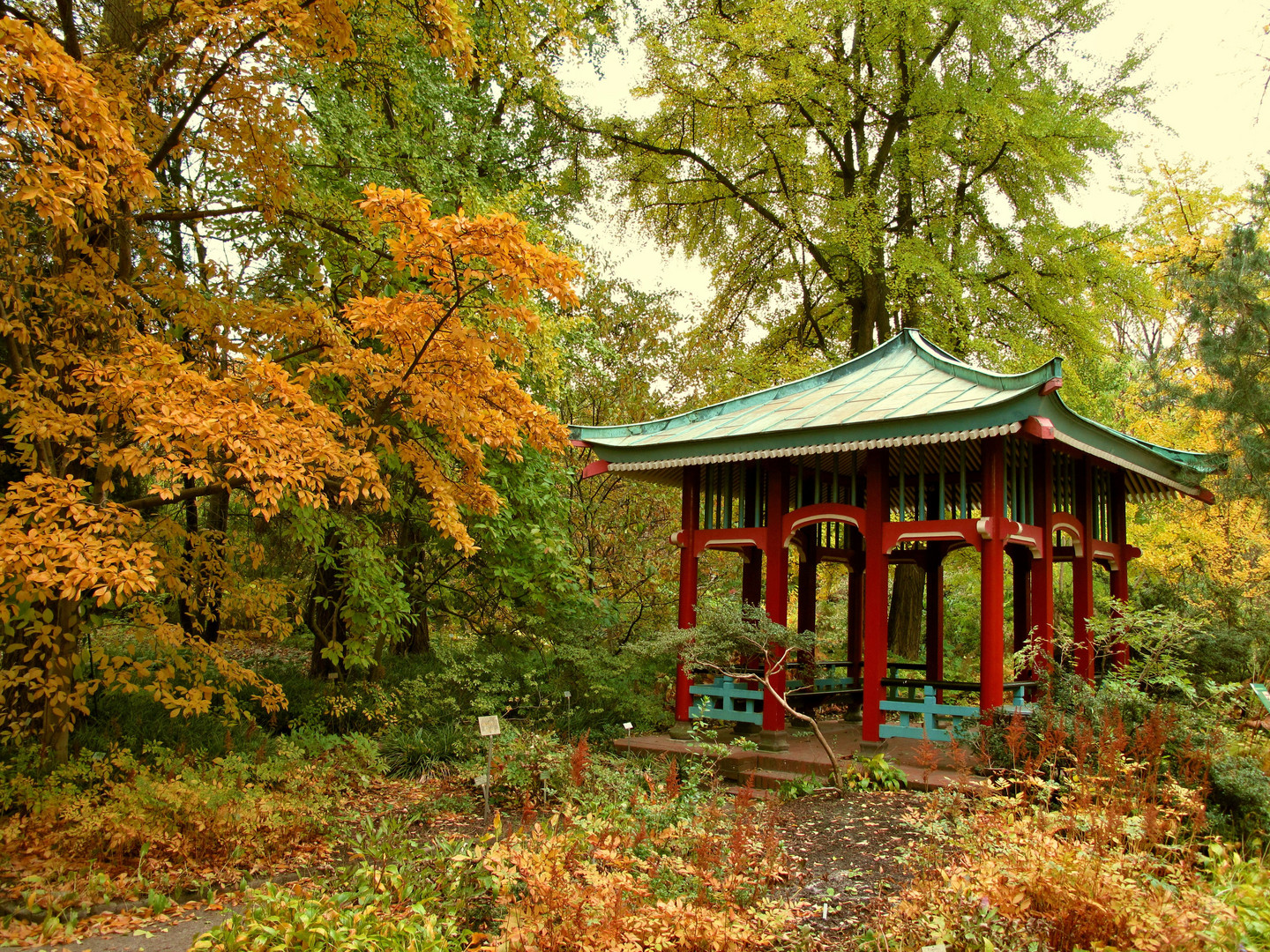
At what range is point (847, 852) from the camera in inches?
218

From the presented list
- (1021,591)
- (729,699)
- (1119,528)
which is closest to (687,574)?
(729,699)

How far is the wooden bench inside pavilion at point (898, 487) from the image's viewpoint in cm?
768

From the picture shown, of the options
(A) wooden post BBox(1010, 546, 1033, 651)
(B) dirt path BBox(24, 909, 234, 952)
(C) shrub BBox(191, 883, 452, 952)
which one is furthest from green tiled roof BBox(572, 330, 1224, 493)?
(B) dirt path BBox(24, 909, 234, 952)

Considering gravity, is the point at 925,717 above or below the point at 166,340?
below

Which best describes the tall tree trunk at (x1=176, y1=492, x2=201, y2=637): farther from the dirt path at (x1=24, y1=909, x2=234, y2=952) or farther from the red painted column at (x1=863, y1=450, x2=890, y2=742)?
the red painted column at (x1=863, y1=450, x2=890, y2=742)

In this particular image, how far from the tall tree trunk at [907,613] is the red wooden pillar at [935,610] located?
2.89 m

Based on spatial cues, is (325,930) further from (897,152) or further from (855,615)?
(897,152)

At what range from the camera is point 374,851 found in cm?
516

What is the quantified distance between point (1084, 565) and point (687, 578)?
4.54 m

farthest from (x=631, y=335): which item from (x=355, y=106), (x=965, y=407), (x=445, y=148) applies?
(x=965, y=407)

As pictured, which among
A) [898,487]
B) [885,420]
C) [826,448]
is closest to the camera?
[885,420]

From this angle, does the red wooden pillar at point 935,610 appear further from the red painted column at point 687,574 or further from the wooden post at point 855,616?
the red painted column at point 687,574

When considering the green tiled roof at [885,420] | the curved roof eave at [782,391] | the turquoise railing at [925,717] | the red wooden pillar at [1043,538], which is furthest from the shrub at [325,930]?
the red wooden pillar at [1043,538]

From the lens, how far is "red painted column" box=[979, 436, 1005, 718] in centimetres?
760
